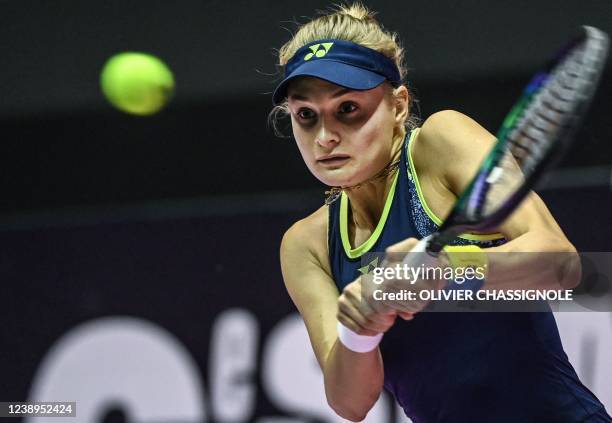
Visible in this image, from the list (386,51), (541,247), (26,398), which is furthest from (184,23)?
(541,247)

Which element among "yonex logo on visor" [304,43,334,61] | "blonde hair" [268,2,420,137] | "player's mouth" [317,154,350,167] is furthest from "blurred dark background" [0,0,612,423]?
"player's mouth" [317,154,350,167]

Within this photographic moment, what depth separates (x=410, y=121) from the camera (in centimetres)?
240

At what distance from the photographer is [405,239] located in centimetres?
202

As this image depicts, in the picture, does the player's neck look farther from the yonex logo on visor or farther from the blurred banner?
the blurred banner

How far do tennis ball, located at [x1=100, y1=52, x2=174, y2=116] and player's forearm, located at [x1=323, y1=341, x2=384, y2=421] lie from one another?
7.52 ft

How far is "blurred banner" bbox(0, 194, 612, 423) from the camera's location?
3600 mm

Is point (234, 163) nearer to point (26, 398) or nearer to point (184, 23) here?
point (184, 23)

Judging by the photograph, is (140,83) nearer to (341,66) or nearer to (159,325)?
(159,325)

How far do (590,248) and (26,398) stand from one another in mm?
2165

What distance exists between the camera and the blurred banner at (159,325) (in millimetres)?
3600

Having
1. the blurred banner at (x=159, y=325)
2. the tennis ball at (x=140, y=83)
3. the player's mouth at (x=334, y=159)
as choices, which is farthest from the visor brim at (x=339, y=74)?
the tennis ball at (x=140, y=83)

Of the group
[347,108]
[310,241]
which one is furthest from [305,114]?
[310,241]

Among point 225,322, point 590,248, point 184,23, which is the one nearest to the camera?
point 590,248

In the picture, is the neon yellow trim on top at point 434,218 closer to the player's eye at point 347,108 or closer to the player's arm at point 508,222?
the player's arm at point 508,222
